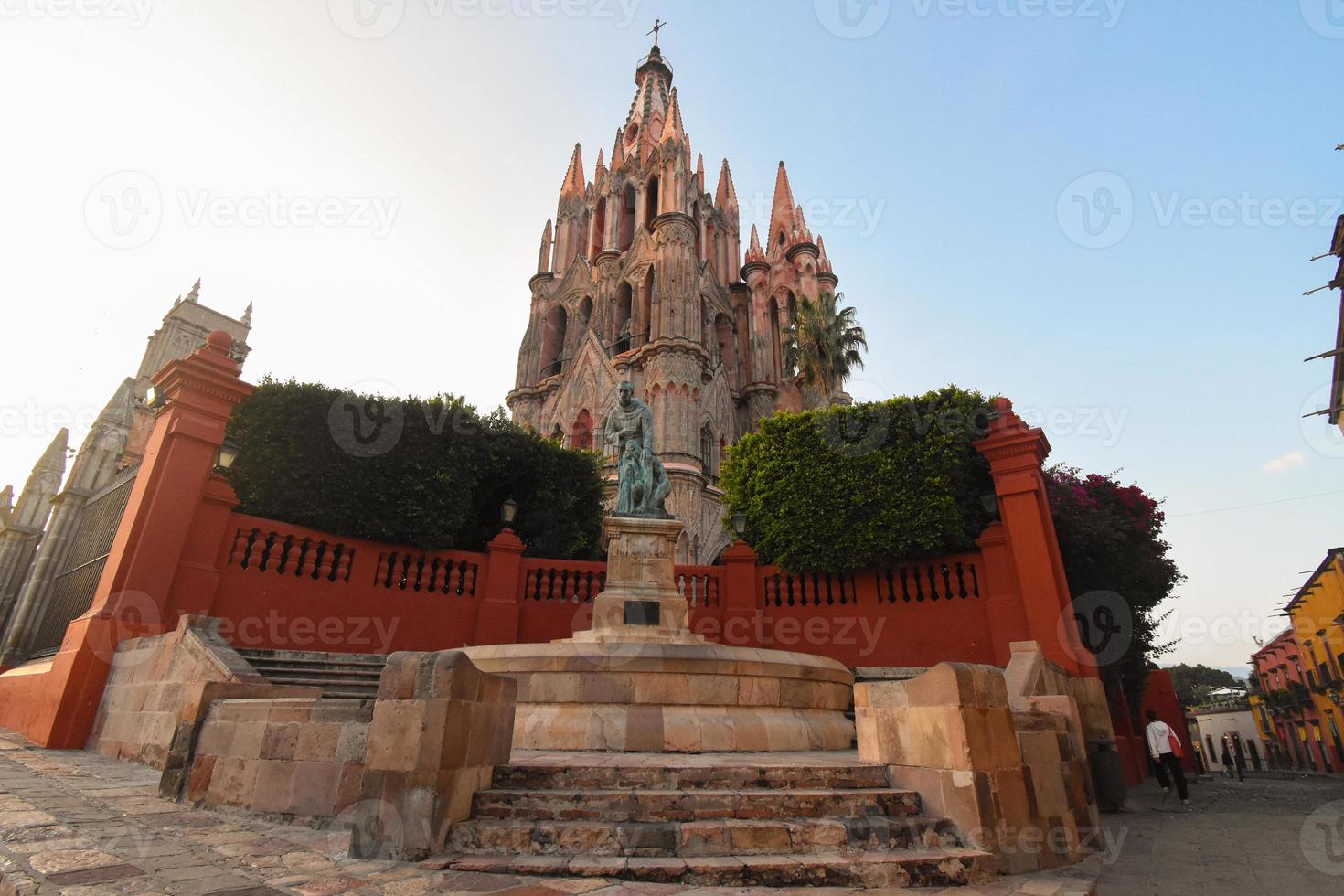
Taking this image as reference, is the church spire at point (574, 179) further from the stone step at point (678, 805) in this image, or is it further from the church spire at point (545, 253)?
the stone step at point (678, 805)

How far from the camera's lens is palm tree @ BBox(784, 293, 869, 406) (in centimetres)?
2708

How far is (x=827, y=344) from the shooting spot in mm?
27016

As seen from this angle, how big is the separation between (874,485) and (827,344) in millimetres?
15469

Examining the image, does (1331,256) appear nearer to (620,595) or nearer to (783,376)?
(783,376)

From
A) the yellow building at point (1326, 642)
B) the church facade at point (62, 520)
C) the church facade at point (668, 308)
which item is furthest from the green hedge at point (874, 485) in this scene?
the yellow building at point (1326, 642)

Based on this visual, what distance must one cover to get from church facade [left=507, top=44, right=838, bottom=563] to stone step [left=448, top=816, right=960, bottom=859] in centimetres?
2320

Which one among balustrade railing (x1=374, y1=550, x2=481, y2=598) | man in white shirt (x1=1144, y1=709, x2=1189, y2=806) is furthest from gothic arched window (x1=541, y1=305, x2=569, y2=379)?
man in white shirt (x1=1144, y1=709, x2=1189, y2=806)

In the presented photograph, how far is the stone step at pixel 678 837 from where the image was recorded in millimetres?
3791

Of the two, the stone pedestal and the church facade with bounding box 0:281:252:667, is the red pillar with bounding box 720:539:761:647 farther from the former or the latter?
the church facade with bounding box 0:281:252:667

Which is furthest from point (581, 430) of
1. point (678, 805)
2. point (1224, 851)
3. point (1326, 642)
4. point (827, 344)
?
point (1326, 642)

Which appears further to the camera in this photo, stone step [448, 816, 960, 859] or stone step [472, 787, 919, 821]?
stone step [472, 787, 919, 821]

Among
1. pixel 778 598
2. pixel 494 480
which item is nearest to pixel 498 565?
pixel 494 480

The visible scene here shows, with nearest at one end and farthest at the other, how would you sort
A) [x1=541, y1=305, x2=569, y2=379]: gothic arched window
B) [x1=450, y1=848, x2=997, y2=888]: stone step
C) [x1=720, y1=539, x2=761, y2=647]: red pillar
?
[x1=450, y1=848, x2=997, y2=888]: stone step
[x1=720, y1=539, x2=761, y2=647]: red pillar
[x1=541, y1=305, x2=569, y2=379]: gothic arched window

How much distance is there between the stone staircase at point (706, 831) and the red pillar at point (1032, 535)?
738cm
